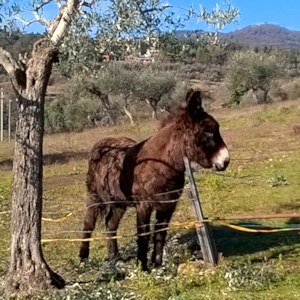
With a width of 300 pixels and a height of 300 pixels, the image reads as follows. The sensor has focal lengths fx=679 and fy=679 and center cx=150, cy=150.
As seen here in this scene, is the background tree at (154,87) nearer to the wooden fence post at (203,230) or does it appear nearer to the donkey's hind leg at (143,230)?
the donkey's hind leg at (143,230)

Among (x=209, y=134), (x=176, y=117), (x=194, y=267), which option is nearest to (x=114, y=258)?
(x=194, y=267)

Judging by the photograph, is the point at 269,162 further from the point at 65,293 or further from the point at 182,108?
the point at 65,293

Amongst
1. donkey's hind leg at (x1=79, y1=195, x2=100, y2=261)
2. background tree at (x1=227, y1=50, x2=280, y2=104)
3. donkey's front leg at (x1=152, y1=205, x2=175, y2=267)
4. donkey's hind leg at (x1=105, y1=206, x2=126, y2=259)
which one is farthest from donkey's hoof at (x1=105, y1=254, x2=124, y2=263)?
background tree at (x1=227, y1=50, x2=280, y2=104)

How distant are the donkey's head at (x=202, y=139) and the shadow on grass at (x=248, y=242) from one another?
1.53 metres

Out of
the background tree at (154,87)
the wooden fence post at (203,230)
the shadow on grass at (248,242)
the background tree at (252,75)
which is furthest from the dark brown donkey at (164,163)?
the background tree at (252,75)

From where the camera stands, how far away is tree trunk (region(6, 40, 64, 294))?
24.0ft

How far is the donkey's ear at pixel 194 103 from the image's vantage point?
8.21m

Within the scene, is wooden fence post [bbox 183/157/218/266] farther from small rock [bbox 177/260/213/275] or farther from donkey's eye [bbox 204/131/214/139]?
donkey's eye [bbox 204/131/214/139]

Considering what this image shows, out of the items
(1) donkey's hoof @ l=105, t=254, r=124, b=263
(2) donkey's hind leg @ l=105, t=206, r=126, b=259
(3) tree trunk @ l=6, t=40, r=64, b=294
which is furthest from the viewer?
(2) donkey's hind leg @ l=105, t=206, r=126, b=259

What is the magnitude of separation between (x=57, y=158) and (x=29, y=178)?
20663mm

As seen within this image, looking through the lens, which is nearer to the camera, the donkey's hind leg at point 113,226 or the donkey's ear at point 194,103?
the donkey's ear at point 194,103

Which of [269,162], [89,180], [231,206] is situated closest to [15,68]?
[89,180]

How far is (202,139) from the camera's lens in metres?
8.27

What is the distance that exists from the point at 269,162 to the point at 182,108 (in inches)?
484
